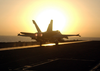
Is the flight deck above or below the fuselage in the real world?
below

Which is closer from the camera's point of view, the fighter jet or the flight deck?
the flight deck

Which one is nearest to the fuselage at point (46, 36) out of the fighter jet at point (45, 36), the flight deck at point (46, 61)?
the fighter jet at point (45, 36)

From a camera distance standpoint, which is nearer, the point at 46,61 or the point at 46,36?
the point at 46,61

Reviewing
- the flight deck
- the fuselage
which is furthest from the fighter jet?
the flight deck

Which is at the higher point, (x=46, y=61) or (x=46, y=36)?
(x=46, y=36)

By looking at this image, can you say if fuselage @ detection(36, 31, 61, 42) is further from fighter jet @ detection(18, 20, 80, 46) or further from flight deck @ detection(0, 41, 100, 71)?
flight deck @ detection(0, 41, 100, 71)

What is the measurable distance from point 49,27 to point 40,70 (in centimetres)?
3542

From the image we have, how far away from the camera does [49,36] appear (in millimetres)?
38438

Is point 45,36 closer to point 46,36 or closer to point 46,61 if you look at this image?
point 46,36

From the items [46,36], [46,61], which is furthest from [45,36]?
[46,61]

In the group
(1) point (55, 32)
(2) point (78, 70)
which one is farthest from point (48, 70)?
(1) point (55, 32)

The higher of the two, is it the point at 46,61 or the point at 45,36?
the point at 45,36

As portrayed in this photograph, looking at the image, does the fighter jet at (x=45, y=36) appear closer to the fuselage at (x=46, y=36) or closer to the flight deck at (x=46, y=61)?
the fuselage at (x=46, y=36)

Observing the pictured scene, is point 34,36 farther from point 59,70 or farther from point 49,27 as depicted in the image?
point 59,70
